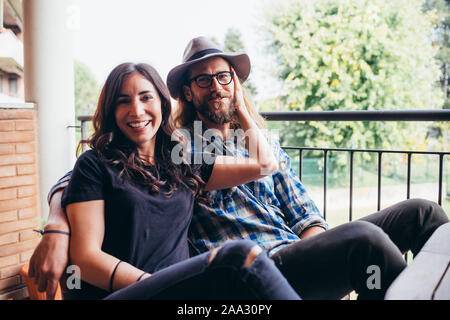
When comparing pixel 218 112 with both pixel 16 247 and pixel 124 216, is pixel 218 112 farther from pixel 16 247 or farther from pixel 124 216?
pixel 16 247

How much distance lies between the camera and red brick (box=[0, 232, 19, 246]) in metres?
2.24

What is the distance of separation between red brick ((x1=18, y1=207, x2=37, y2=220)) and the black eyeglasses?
154 cm

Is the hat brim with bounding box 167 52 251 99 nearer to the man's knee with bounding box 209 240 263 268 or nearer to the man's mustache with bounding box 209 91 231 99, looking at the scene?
the man's mustache with bounding box 209 91 231 99

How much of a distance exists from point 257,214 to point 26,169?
1.65 meters

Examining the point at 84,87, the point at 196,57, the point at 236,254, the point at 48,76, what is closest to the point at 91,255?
the point at 236,254

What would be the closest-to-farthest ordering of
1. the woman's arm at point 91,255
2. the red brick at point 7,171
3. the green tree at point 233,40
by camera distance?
the woman's arm at point 91,255 → the red brick at point 7,171 → the green tree at point 233,40

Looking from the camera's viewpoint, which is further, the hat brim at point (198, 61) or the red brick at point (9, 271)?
the red brick at point (9, 271)

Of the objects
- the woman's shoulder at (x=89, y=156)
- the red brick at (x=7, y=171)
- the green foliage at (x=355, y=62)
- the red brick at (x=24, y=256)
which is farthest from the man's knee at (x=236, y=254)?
the green foliage at (x=355, y=62)

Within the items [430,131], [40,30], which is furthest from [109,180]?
[430,131]

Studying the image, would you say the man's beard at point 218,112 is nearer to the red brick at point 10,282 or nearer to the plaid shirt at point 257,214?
the plaid shirt at point 257,214

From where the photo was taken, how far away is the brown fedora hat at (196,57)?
1.51 meters

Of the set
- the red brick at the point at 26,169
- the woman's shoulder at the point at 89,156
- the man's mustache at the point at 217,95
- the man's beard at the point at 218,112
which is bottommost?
the red brick at the point at 26,169

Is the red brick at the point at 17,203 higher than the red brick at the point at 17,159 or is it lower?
lower

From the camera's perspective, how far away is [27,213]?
238 centimetres
